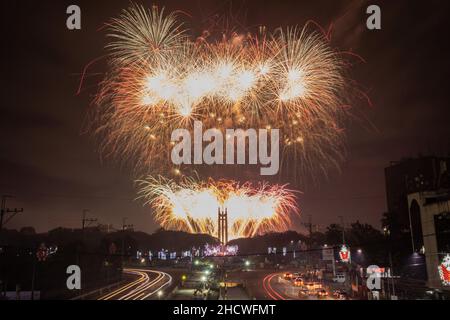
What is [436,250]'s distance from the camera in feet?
92.2

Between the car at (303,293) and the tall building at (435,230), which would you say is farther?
the car at (303,293)

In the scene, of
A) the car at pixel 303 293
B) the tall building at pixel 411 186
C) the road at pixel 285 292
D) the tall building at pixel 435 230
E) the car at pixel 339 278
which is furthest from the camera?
the car at pixel 339 278

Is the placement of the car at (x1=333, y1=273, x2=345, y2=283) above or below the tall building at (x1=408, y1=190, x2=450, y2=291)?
below

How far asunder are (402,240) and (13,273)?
119 ft

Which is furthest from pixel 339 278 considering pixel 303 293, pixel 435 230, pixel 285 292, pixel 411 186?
pixel 435 230

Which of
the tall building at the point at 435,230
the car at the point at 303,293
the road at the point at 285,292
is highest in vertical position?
the tall building at the point at 435,230

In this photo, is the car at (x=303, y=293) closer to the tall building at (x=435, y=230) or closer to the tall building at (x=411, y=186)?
the tall building at (x=435, y=230)

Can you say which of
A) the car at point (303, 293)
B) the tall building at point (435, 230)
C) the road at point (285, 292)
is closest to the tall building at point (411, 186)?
the tall building at point (435, 230)

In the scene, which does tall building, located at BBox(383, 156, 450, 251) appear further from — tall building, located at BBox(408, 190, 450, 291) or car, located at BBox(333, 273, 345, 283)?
→ car, located at BBox(333, 273, 345, 283)

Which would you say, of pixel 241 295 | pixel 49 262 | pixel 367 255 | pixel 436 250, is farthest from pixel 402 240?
pixel 49 262

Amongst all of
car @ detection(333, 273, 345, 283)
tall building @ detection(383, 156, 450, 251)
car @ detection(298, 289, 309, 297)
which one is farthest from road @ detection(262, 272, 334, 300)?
tall building @ detection(383, 156, 450, 251)

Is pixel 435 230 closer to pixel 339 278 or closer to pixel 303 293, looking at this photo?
pixel 303 293

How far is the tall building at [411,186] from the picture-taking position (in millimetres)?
31047

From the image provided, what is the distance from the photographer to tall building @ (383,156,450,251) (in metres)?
31.0
